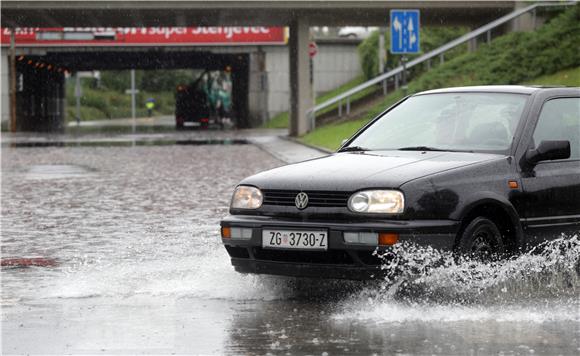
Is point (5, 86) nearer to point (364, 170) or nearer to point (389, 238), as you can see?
point (364, 170)

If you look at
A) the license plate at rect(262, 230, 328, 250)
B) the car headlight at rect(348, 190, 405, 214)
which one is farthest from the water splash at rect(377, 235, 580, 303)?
the license plate at rect(262, 230, 328, 250)

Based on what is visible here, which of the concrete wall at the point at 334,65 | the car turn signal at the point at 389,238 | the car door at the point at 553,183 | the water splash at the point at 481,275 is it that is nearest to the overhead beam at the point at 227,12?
the concrete wall at the point at 334,65

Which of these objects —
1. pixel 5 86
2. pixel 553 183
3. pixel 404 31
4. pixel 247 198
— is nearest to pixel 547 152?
pixel 553 183

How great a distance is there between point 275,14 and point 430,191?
3436 centimetres

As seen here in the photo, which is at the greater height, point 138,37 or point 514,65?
point 138,37

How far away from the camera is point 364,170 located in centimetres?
807

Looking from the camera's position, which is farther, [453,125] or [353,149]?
[353,149]

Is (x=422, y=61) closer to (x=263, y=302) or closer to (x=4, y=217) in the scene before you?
(x=4, y=217)

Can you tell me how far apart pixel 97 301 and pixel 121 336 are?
1.34 meters

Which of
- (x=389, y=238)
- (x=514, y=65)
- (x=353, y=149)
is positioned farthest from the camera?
(x=514, y=65)

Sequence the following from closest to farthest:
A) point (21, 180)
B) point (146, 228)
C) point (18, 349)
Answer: point (18, 349)
point (146, 228)
point (21, 180)

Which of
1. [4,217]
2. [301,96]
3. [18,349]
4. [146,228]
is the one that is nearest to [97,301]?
[18,349]

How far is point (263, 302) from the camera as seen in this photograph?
27.0 feet

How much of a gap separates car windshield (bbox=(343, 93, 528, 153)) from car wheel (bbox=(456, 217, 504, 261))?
29.0 inches
